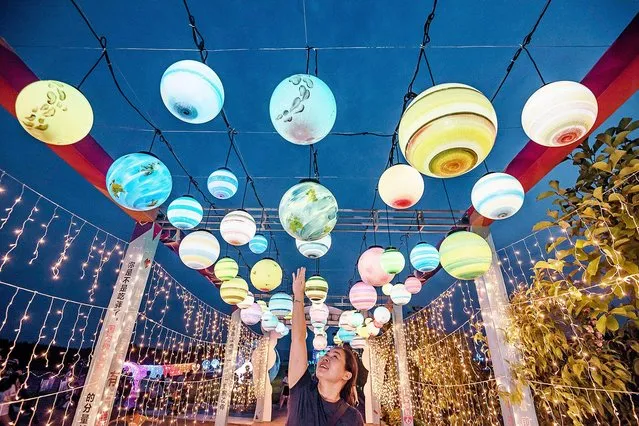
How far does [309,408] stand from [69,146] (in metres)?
3.23

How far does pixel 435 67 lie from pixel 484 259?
8.09ft

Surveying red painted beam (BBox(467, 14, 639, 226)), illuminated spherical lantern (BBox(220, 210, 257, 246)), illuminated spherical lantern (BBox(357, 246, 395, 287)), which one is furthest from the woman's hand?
red painted beam (BBox(467, 14, 639, 226))

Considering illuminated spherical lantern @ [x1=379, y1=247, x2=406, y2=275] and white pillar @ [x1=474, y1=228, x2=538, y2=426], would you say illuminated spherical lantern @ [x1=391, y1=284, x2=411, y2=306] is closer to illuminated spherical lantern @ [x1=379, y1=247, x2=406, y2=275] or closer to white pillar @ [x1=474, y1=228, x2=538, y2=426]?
white pillar @ [x1=474, y1=228, x2=538, y2=426]

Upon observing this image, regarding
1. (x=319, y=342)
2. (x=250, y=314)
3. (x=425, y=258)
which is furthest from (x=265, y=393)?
(x=425, y=258)

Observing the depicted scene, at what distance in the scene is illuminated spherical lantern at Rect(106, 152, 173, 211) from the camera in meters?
2.00

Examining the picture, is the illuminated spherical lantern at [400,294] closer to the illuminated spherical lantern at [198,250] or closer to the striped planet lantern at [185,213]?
the illuminated spherical lantern at [198,250]

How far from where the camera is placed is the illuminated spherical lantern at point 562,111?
1.55 meters

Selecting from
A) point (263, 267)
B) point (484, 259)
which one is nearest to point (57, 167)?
point (263, 267)

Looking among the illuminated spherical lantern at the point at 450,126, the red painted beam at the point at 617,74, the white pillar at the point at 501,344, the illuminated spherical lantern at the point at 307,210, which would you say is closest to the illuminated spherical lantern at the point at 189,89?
the illuminated spherical lantern at the point at 307,210

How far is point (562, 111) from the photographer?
61.4 inches

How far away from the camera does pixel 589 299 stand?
1972 mm

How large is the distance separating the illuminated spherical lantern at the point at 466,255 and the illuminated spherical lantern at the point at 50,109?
2.57m

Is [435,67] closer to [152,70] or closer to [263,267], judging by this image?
[263,267]

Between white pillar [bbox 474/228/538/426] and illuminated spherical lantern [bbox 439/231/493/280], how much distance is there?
1595 millimetres
